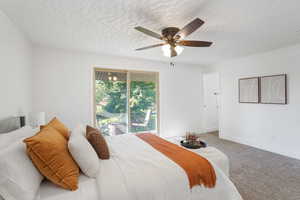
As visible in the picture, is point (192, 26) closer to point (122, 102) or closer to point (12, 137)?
point (12, 137)

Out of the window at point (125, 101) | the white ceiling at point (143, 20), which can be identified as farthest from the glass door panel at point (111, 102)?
the white ceiling at point (143, 20)

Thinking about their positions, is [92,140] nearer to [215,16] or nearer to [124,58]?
[215,16]

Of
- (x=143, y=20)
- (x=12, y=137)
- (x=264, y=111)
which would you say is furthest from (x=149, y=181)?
(x=264, y=111)

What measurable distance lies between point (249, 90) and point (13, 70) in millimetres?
Result: 4823

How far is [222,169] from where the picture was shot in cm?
167

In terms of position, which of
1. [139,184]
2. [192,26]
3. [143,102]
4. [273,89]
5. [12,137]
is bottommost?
[139,184]

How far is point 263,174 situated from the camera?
240 cm

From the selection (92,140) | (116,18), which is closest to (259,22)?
(116,18)

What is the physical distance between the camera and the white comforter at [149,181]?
45.2 inches

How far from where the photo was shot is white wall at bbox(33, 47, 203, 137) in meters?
3.08

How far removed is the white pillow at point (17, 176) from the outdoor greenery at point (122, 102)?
2609 millimetres

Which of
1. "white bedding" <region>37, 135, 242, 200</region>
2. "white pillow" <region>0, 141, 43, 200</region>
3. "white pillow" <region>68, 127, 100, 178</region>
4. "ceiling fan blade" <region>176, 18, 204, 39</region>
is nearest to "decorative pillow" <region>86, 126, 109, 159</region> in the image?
"white bedding" <region>37, 135, 242, 200</region>

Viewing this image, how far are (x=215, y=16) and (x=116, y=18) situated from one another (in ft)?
4.31

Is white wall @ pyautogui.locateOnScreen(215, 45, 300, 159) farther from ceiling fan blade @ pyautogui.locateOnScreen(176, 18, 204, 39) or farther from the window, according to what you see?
ceiling fan blade @ pyautogui.locateOnScreen(176, 18, 204, 39)
